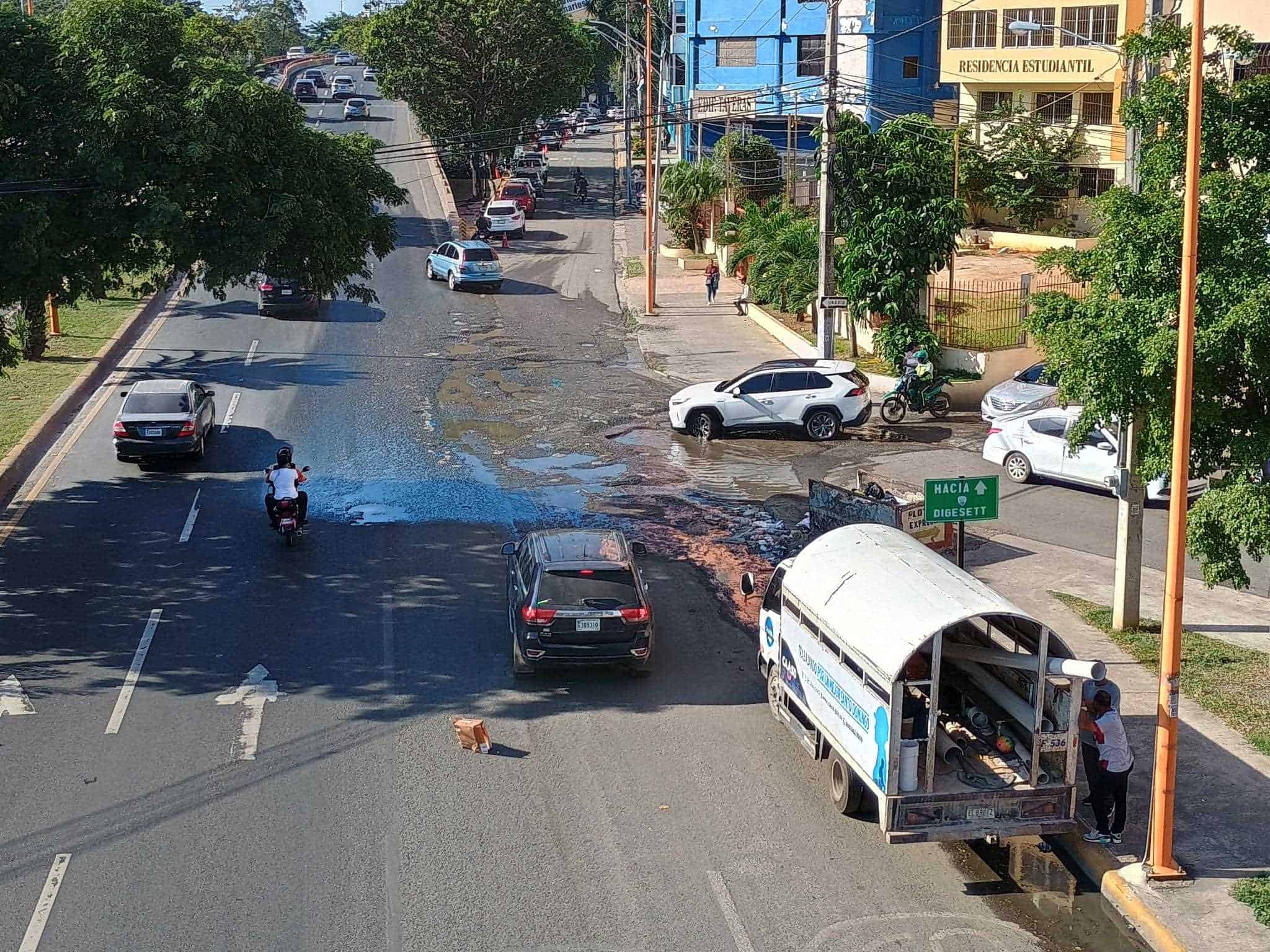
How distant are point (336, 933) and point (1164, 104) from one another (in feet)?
36.3

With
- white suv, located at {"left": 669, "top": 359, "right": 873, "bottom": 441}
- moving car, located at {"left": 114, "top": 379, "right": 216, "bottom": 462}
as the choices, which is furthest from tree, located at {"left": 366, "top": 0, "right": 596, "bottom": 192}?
moving car, located at {"left": 114, "top": 379, "right": 216, "bottom": 462}

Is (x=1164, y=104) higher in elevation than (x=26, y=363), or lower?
higher

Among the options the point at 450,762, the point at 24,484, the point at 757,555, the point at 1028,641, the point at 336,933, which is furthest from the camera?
the point at 24,484

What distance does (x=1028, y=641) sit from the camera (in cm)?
1172

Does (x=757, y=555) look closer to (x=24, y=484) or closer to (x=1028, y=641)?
(x=1028, y=641)

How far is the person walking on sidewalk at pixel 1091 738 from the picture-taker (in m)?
11.9

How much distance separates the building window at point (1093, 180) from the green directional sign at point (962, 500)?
1422 inches

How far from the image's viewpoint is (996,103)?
167 feet

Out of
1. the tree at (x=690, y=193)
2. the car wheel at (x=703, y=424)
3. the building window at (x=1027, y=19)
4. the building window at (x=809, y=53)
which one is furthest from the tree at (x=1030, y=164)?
the car wheel at (x=703, y=424)

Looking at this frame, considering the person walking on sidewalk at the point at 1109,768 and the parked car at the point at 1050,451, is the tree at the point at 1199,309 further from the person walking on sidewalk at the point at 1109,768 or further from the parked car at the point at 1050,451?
the parked car at the point at 1050,451

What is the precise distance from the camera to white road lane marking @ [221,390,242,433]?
1116 inches

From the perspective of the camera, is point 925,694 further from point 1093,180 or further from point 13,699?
A: point 1093,180

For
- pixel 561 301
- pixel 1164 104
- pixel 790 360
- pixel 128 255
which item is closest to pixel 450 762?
pixel 1164 104

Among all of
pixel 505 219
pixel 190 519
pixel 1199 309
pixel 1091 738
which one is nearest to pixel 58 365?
pixel 190 519
